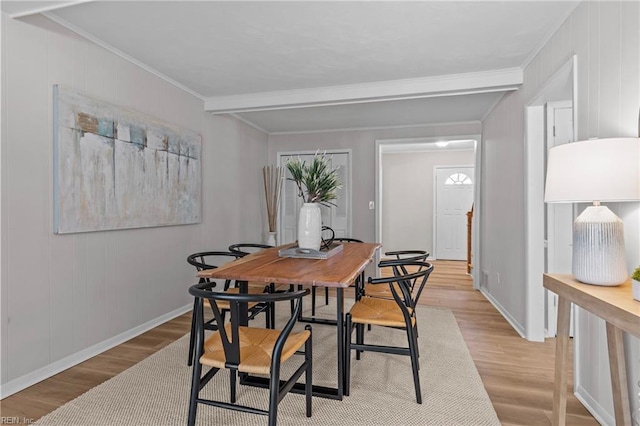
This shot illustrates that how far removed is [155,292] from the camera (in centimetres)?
327

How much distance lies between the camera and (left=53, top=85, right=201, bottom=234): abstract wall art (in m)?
2.40

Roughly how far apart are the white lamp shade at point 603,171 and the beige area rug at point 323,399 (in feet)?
4.10

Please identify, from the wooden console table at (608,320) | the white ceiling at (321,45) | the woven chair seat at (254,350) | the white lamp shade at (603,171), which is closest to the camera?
the wooden console table at (608,320)

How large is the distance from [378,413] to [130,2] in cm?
279

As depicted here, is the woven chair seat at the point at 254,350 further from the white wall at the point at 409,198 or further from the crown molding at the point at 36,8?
the white wall at the point at 409,198

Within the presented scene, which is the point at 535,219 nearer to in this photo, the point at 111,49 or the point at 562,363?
the point at 562,363

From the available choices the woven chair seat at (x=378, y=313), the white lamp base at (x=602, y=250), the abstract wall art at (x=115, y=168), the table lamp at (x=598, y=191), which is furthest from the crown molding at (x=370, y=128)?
the white lamp base at (x=602, y=250)

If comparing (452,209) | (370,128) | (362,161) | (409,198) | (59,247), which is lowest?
(59,247)

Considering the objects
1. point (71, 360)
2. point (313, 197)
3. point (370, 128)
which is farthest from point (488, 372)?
point (370, 128)

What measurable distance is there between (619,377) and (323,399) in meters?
1.41

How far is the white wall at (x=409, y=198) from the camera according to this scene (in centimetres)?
774

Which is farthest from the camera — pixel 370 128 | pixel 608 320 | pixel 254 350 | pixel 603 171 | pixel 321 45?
pixel 370 128

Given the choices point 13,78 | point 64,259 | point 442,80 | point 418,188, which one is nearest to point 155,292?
point 64,259

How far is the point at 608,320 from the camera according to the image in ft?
4.07
